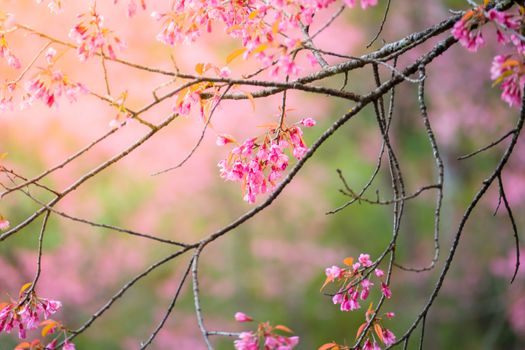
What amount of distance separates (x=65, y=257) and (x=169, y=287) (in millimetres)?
1539

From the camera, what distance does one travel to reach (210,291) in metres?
8.79

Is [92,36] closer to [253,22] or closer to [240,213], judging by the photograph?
[253,22]

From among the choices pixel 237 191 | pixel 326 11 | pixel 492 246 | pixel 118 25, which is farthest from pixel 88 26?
pixel 492 246

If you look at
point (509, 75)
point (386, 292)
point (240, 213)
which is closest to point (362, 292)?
point (386, 292)

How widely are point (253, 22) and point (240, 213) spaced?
6.81 metres

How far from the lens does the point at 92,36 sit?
1.77 m

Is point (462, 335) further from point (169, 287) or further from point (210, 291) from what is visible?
point (169, 287)

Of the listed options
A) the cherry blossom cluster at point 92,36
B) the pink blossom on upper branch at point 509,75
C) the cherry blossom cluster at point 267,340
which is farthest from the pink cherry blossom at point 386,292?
the cherry blossom cluster at point 92,36

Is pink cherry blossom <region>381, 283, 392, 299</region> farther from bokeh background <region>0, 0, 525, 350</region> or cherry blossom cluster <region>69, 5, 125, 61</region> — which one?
bokeh background <region>0, 0, 525, 350</region>

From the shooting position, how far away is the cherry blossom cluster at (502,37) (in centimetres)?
149

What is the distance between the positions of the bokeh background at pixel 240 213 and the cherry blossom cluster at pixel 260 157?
209 inches

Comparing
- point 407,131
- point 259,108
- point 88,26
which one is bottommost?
point 88,26

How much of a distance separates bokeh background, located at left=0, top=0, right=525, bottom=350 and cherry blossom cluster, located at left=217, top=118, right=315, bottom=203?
5.31 meters

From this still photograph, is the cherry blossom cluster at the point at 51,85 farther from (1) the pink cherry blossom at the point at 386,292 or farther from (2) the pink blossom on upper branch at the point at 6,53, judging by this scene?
(1) the pink cherry blossom at the point at 386,292
